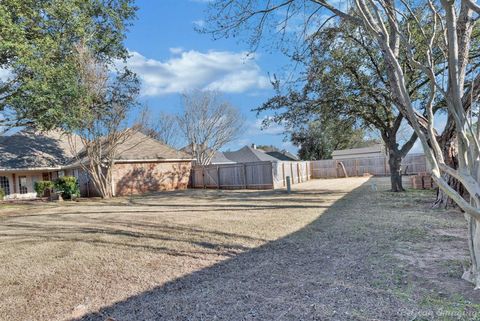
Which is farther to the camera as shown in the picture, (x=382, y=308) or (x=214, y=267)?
(x=214, y=267)

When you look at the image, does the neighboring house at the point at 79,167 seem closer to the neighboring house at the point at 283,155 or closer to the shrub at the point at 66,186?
the shrub at the point at 66,186

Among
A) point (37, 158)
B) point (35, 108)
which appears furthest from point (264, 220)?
point (37, 158)

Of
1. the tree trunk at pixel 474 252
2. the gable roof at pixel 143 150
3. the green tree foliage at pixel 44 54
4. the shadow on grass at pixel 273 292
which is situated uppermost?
the green tree foliage at pixel 44 54

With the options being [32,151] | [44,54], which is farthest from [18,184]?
[44,54]

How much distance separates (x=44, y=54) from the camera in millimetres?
10844

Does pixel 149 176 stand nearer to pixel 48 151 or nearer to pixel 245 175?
pixel 245 175

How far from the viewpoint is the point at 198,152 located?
3284cm

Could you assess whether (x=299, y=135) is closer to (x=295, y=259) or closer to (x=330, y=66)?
(x=330, y=66)

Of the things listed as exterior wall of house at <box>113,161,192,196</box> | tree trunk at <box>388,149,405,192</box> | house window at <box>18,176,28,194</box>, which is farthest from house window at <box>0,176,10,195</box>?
tree trunk at <box>388,149,405,192</box>

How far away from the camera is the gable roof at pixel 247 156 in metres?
41.9

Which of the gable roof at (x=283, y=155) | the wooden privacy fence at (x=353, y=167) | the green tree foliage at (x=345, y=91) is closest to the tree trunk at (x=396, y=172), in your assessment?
the green tree foliage at (x=345, y=91)

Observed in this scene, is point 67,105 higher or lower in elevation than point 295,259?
higher

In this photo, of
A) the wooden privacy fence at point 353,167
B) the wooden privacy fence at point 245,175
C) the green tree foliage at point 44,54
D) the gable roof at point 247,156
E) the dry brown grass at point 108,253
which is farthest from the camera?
the gable roof at point 247,156

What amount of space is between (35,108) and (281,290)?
1173 centimetres
